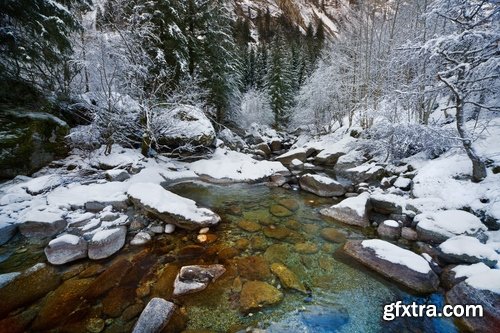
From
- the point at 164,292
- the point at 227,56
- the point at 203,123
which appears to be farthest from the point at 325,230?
the point at 227,56

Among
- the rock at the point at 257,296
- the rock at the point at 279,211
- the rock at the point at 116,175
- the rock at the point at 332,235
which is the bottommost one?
the rock at the point at 332,235

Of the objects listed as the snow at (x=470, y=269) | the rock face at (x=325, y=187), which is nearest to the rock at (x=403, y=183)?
the rock face at (x=325, y=187)

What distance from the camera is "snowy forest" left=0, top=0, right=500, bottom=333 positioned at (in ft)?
11.5

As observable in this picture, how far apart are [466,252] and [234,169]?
8019 millimetres

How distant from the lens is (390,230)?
557 cm

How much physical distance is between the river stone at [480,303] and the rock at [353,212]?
8.70 ft

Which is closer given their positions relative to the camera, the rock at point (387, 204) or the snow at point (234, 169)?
the rock at point (387, 204)

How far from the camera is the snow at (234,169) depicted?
10.0m

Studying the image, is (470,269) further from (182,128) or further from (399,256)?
(182,128)

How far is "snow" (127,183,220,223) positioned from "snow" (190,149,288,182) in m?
3.79

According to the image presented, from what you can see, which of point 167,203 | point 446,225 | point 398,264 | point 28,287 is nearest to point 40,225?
point 28,287

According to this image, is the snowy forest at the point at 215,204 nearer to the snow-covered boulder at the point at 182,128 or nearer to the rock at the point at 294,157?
the snow-covered boulder at the point at 182,128

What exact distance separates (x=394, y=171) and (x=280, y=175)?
453cm

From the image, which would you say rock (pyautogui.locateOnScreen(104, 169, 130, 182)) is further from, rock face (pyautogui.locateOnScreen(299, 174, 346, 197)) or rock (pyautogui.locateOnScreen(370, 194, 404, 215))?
rock (pyautogui.locateOnScreen(370, 194, 404, 215))
